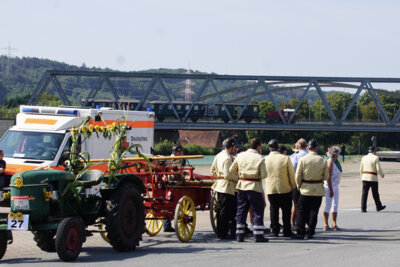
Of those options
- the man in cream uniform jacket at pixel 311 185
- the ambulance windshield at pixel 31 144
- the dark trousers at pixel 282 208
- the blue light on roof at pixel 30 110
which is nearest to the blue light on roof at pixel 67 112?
the blue light on roof at pixel 30 110

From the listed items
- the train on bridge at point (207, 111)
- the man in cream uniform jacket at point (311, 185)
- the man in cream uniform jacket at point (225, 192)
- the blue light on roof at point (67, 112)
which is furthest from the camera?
the train on bridge at point (207, 111)

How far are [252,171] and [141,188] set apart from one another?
2179mm

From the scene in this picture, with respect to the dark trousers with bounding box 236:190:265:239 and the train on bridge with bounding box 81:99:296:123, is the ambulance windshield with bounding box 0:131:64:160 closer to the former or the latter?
the dark trousers with bounding box 236:190:265:239

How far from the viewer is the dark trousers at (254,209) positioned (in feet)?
43.2

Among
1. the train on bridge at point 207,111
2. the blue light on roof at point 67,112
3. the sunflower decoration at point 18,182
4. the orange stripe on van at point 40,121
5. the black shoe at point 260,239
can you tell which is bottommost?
the black shoe at point 260,239

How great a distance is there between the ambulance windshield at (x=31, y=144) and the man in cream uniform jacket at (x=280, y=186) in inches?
243

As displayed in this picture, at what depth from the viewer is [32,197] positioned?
10.4m

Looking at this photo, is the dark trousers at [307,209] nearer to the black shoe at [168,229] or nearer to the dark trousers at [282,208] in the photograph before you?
the dark trousers at [282,208]

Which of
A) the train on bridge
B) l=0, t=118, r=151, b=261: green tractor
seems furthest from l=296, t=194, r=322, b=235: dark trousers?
the train on bridge

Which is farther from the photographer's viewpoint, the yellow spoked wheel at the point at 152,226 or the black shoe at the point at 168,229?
the black shoe at the point at 168,229

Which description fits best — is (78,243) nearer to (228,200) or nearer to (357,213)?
(228,200)

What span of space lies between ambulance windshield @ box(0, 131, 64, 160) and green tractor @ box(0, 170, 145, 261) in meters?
6.08

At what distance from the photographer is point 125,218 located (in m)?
11.6

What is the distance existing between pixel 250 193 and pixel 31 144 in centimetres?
704
